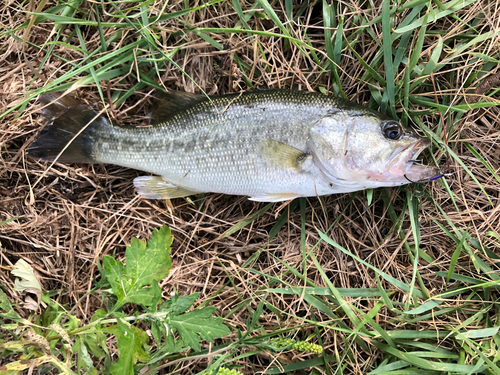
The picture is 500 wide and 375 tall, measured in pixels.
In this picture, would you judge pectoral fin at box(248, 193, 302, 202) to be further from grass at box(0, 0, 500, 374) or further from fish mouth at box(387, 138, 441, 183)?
fish mouth at box(387, 138, 441, 183)

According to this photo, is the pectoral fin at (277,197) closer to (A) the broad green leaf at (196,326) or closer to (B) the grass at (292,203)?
(B) the grass at (292,203)

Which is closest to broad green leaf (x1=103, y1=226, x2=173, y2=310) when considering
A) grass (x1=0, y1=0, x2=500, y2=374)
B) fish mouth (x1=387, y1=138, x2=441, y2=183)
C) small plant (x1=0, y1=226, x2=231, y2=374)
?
small plant (x1=0, y1=226, x2=231, y2=374)

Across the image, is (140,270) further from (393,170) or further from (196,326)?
(393,170)

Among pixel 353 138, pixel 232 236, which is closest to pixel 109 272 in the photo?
pixel 232 236

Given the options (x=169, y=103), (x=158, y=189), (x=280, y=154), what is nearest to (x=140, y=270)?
(x=158, y=189)

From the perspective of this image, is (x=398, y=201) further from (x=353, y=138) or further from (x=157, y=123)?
(x=157, y=123)

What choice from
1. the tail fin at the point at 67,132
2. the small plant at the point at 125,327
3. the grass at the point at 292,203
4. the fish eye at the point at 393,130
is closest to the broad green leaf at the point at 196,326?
the small plant at the point at 125,327
